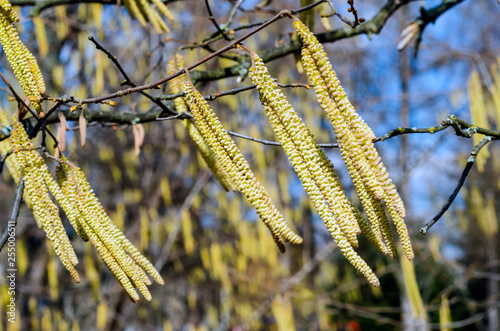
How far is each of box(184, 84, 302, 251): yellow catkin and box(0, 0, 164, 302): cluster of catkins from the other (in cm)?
24

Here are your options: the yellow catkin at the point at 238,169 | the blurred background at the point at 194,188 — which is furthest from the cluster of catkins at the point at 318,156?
the blurred background at the point at 194,188

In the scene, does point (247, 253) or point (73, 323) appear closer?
point (73, 323)

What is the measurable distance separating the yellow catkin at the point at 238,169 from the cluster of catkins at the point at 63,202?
0.77 feet

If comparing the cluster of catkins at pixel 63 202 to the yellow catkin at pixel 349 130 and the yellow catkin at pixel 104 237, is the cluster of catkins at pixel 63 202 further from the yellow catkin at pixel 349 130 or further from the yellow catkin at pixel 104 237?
the yellow catkin at pixel 349 130

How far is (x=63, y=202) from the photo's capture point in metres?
0.81

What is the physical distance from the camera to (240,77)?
125cm

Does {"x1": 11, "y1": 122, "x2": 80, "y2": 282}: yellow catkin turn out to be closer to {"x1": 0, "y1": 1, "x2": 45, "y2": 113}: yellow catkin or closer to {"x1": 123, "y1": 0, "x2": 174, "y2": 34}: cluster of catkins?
{"x1": 0, "y1": 1, "x2": 45, "y2": 113}: yellow catkin

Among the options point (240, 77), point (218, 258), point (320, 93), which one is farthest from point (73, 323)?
point (320, 93)

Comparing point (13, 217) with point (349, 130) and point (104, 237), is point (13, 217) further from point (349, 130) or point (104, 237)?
point (349, 130)

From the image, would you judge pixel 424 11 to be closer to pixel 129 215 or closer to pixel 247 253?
pixel 247 253

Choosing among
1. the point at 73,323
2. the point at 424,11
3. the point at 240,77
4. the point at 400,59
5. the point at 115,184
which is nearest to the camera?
the point at 240,77

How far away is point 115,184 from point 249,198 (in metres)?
3.66

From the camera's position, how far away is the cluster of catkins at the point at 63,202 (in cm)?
78

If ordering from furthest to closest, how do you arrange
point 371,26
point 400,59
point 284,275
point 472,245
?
point 472,245, point 284,275, point 400,59, point 371,26
